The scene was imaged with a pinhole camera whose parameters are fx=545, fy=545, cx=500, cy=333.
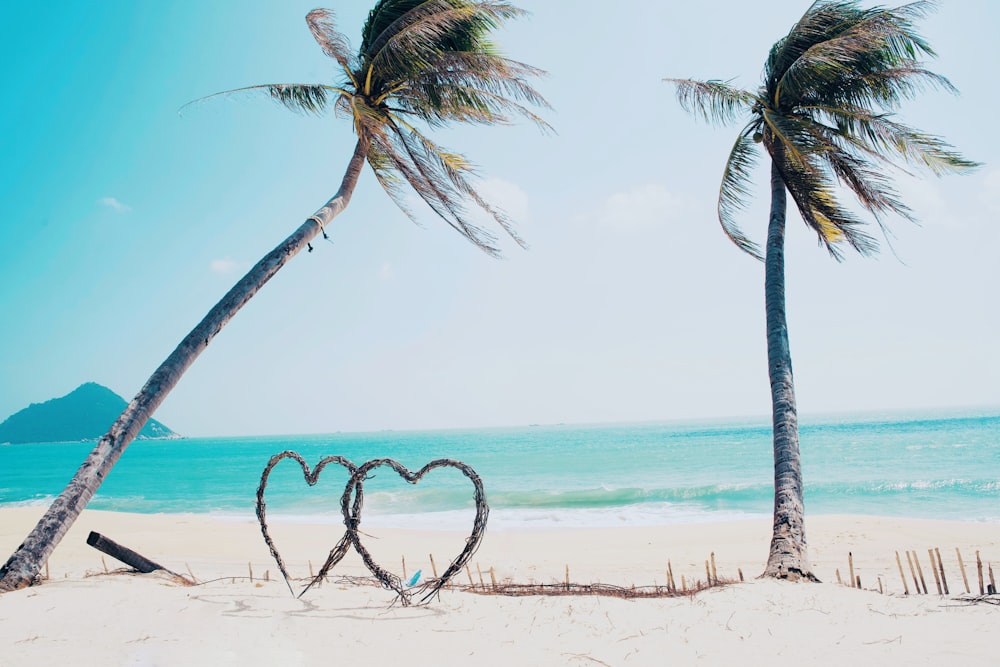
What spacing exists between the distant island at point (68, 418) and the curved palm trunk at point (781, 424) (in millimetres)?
197818

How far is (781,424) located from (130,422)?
8.31 m

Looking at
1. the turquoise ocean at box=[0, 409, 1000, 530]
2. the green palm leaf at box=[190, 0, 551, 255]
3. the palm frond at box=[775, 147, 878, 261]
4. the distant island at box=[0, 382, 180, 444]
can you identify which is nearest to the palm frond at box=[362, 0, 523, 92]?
the green palm leaf at box=[190, 0, 551, 255]

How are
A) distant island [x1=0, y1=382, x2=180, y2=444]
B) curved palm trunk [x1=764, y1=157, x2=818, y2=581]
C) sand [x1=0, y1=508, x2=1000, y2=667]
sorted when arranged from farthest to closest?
distant island [x1=0, y1=382, x2=180, y2=444], curved palm trunk [x1=764, y1=157, x2=818, y2=581], sand [x1=0, y1=508, x2=1000, y2=667]

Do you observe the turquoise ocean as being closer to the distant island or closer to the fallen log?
the fallen log

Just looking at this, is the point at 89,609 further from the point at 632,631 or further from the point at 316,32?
the point at 316,32

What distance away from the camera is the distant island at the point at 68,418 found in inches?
6560

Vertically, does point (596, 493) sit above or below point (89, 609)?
below

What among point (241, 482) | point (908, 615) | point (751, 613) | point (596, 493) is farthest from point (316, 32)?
point (241, 482)

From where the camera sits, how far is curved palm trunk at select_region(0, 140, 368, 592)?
5887 millimetres

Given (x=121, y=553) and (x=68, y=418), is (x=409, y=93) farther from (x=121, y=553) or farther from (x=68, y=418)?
(x=68, y=418)

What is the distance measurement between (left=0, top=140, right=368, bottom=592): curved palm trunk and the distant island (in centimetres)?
19388

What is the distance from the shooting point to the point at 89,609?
16.9ft

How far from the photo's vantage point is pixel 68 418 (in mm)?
170375

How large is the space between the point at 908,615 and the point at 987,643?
783mm
